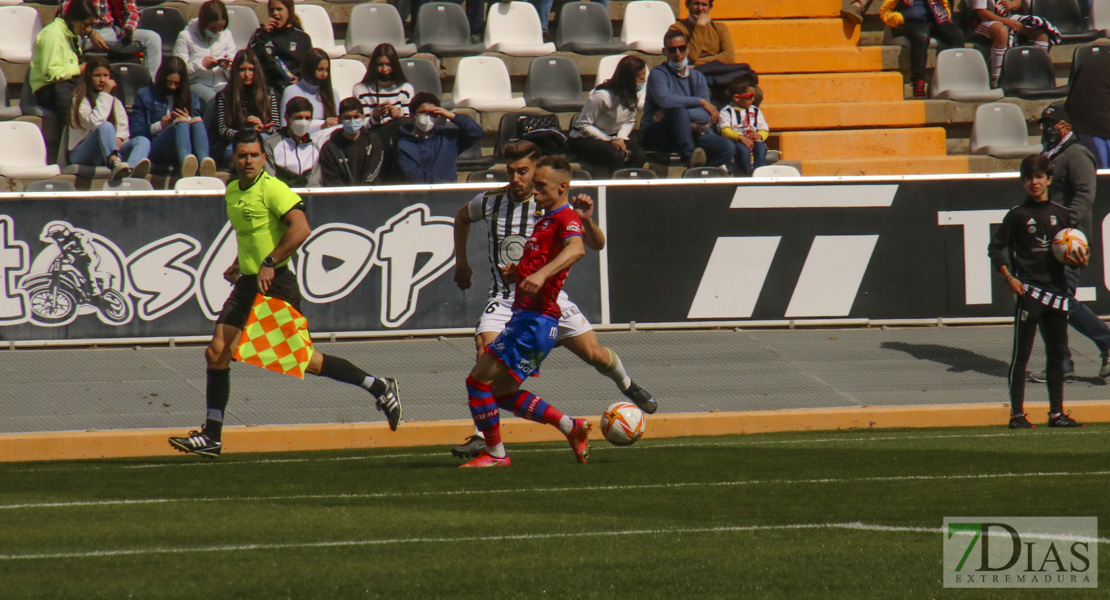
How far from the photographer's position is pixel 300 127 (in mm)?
14516

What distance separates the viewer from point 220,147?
1504 centimetres

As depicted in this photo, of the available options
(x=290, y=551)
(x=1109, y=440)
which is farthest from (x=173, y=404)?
(x=1109, y=440)

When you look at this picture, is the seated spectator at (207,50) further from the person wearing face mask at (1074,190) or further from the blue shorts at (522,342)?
the person wearing face mask at (1074,190)

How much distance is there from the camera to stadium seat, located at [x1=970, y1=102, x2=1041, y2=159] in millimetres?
18453

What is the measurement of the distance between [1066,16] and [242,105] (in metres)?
12.5

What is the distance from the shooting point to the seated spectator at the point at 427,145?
14.6 metres

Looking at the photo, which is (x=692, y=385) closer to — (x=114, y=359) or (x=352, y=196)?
(x=352, y=196)

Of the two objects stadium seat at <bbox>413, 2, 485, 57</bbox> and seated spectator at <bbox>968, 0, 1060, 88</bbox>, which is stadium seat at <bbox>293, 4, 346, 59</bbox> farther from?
seated spectator at <bbox>968, 0, 1060, 88</bbox>

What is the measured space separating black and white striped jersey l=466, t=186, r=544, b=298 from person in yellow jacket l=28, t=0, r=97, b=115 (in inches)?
302

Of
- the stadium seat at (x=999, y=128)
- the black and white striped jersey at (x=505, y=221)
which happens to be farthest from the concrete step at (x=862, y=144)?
the black and white striped jersey at (x=505, y=221)

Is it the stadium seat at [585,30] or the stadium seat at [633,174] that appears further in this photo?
the stadium seat at [585,30]

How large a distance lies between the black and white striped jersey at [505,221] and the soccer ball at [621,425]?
3.76 ft

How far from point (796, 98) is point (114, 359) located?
10.3m

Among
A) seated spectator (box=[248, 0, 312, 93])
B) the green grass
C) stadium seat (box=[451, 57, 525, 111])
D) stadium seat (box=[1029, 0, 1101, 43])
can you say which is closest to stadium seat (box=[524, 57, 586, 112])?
stadium seat (box=[451, 57, 525, 111])
